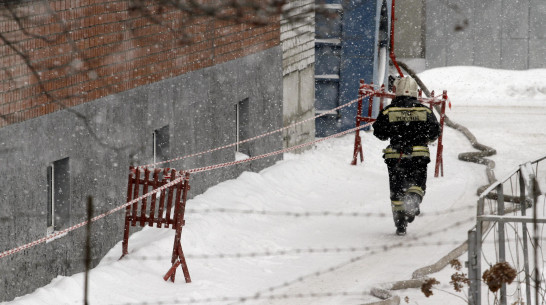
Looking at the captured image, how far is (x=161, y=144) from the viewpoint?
13.3 meters

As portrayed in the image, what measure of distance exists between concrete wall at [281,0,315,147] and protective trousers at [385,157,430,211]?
5.60 metres

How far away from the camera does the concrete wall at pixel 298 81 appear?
58.8ft

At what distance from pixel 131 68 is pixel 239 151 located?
4.19 m

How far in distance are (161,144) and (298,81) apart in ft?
19.1

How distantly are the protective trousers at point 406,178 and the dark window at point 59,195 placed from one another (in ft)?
12.8

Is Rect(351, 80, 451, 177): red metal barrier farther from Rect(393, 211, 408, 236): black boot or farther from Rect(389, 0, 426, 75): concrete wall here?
Rect(389, 0, 426, 75): concrete wall

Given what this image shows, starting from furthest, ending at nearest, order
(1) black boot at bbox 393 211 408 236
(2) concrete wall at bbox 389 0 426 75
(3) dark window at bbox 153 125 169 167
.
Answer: (2) concrete wall at bbox 389 0 426 75 → (3) dark window at bbox 153 125 169 167 → (1) black boot at bbox 393 211 408 236

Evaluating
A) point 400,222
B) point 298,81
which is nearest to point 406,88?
point 400,222

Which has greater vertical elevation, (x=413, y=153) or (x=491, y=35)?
(x=491, y=35)

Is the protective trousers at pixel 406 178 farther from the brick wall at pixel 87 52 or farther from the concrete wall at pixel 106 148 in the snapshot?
the concrete wall at pixel 106 148

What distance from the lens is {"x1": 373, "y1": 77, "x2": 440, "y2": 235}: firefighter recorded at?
12.2 metres

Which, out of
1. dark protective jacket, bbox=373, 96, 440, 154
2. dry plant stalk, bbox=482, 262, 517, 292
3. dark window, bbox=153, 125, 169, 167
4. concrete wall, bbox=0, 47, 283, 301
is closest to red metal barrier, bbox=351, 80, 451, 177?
concrete wall, bbox=0, 47, 283, 301

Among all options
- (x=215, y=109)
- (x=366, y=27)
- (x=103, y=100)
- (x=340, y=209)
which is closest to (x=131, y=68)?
(x=103, y=100)

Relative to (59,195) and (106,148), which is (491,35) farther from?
(59,195)
